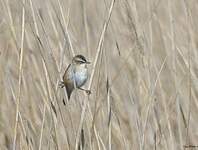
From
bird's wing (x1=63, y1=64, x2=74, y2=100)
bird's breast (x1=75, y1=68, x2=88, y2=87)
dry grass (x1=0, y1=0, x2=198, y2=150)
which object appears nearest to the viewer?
dry grass (x1=0, y1=0, x2=198, y2=150)

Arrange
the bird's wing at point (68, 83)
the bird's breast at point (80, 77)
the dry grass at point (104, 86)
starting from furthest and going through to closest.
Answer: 1. the bird's breast at point (80, 77)
2. the bird's wing at point (68, 83)
3. the dry grass at point (104, 86)

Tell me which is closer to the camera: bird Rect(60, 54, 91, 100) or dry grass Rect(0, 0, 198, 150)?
dry grass Rect(0, 0, 198, 150)

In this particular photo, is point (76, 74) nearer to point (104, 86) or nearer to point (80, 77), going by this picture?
point (80, 77)

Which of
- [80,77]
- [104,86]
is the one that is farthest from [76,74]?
[104,86]

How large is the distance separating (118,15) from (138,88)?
896 millimetres

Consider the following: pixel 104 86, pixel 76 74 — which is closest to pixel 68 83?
pixel 76 74

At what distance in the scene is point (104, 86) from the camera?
2.39m

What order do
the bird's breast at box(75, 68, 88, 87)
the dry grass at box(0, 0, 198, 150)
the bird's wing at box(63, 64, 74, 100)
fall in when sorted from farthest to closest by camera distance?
1. the bird's breast at box(75, 68, 88, 87)
2. the bird's wing at box(63, 64, 74, 100)
3. the dry grass at box(0, 0, 198, 150)

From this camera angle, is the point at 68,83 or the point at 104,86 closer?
the point at 68,83

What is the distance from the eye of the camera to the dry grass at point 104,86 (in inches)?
73.1

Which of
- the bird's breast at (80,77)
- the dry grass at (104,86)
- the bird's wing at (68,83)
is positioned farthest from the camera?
the bird's breast at (80,77)

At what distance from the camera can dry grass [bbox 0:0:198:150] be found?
1.86m

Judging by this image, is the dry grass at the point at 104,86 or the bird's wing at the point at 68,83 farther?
the bird's wing at the point at 68,83

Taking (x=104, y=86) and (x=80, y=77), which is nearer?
(x=80, y=77)
